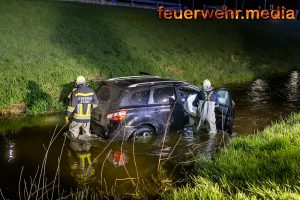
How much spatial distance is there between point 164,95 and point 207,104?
119cm

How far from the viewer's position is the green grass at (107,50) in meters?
15.2

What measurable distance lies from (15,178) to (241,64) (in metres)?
20.5

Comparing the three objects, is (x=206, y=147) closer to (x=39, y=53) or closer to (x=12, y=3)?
(x=39, y=53)

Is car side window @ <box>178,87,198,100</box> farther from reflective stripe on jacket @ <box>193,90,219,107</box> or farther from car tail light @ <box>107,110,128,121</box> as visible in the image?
car tail light @ <box>107,110,128,121</box>

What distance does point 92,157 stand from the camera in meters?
8.79

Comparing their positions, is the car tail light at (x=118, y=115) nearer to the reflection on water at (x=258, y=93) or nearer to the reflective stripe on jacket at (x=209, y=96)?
the reflective stripe on jacket at (x=209, y=96)

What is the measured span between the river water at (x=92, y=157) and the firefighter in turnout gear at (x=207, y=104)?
0.45 metres

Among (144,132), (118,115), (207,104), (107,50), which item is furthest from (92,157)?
(107,50)

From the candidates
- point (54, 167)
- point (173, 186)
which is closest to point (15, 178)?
point (54, 167)

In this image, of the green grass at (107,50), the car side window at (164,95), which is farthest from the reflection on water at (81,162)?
the green grass at (107,50)

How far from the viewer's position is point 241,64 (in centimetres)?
2552

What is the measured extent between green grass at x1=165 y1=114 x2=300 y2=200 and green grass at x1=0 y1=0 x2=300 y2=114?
8411 mm

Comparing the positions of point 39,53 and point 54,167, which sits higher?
point 39,53

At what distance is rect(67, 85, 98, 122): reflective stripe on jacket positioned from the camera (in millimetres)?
9414
